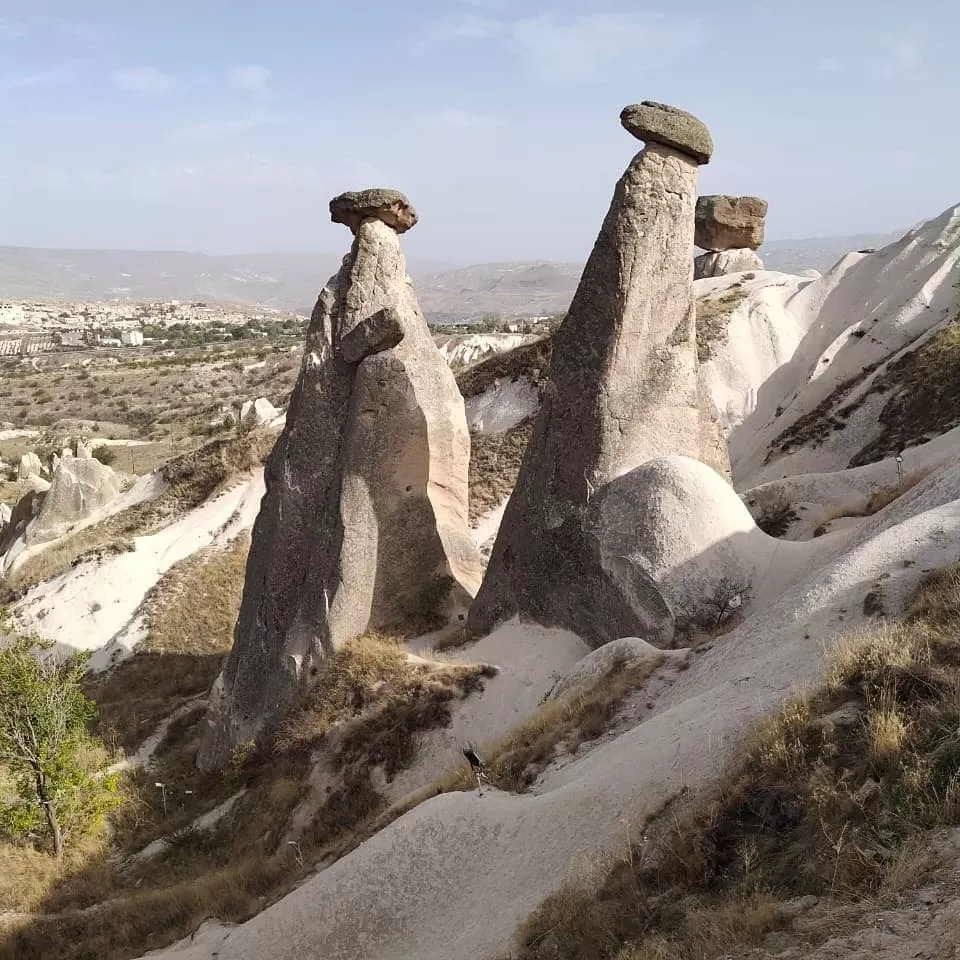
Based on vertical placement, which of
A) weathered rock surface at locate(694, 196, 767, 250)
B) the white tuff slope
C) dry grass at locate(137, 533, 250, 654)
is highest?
weathered rock surface at locate(694, 196, 767, 250)

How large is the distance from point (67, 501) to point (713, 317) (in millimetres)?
19944

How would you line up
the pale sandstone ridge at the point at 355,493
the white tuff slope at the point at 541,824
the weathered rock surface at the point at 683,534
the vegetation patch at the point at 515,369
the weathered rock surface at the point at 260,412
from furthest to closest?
1. the weathered rock surface at the point at 260,412
2. the vegetation patch at the point at 515,369
3. the pale sandstone ridge at the point at 355,493
4. the weathered rock surface at the point at 683,534
5. the white tuff slope at the point at 541,824

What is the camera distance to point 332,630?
10.8m

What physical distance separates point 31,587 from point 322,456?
13697mm

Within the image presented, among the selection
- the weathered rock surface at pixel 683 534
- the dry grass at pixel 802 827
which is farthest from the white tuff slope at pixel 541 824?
the weathered rock surface at pixel 683 534

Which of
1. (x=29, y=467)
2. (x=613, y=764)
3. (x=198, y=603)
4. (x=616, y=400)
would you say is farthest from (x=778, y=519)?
(x=29, y=467)

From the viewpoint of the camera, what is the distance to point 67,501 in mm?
24188

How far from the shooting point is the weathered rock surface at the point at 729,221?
29.2m

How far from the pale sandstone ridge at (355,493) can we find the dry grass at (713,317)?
522 inches

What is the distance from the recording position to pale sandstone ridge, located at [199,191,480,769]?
35.5 feet

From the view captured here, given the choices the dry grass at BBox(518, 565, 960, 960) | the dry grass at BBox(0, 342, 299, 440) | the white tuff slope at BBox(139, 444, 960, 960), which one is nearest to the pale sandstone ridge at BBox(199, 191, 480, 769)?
the white tuff slope at BBox(139, 444, 960, 960)

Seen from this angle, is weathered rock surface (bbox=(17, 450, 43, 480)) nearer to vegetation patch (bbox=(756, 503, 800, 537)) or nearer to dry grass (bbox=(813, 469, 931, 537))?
vegetation patch (bbox=(756, 503, 800, 537))

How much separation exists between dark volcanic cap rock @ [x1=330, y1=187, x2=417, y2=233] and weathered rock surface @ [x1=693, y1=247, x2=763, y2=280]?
64.7 feet

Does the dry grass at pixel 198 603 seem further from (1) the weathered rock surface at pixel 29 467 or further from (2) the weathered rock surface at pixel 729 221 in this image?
(2) the weathered rock surface at pixel 729 221
